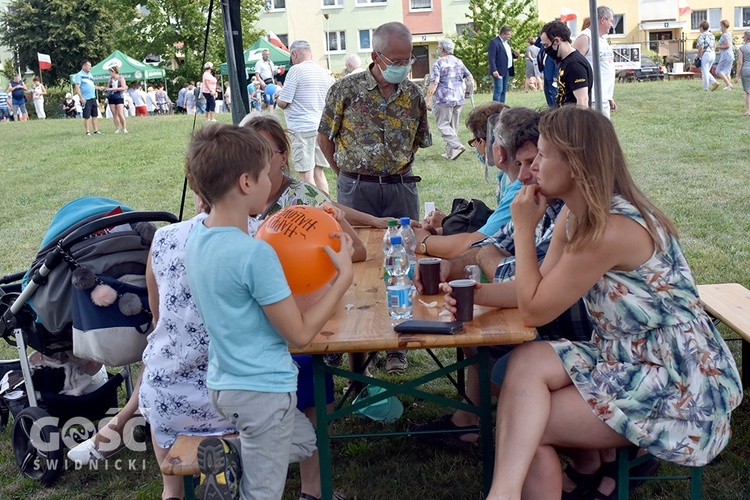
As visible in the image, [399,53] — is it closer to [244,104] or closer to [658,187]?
[244,104]

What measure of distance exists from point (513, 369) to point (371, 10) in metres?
42.2

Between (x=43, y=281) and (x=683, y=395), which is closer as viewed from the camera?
(x=683, y=395)

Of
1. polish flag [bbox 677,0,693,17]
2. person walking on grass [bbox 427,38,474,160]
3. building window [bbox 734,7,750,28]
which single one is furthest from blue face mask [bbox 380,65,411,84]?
building window [bbox 734,7,750,28]

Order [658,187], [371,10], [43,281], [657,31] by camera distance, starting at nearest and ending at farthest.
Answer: [43,281] < [658,187] < [371,10] < [657,31]

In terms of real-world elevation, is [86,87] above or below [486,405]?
above

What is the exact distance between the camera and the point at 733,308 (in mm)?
3520

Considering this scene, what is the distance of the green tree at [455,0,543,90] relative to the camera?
99.6 ft

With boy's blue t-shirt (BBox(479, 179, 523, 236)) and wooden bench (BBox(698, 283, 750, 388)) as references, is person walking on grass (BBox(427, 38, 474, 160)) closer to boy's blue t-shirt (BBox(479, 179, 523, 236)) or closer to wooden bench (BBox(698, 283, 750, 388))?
wooden bench (BBox(698, 283, 750, 388))

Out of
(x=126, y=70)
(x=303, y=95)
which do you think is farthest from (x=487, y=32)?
(x=303, y=95)

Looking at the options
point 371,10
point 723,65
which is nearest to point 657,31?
point 371,10

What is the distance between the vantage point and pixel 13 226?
9.16 metres

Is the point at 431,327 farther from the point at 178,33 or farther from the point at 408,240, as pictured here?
the point at 178,33

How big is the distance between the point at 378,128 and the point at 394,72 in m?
0.32

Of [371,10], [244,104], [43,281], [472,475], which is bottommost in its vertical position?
[472,475]
